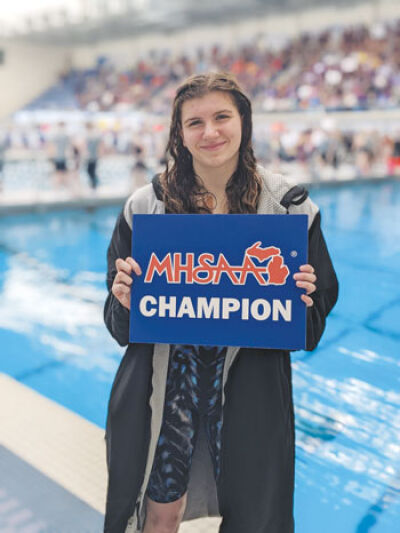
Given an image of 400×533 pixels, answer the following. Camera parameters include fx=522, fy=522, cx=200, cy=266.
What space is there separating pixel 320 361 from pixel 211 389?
7.79 feet

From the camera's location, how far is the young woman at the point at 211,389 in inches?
51.6

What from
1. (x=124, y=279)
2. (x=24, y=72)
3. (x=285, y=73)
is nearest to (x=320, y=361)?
(x=124, y=279)

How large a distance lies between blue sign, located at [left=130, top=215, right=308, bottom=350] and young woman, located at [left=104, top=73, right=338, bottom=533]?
0.22ft

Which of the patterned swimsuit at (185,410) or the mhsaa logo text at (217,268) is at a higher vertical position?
the mhsaa logo text at (217,268)

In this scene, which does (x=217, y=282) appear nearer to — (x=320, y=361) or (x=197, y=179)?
(x=197, y=179)

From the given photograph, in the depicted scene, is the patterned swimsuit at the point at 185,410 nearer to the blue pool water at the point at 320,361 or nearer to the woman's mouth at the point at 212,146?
the woman's mouth at the point at 212,146

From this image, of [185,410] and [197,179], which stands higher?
[197,179]

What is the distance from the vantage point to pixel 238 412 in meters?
1.32

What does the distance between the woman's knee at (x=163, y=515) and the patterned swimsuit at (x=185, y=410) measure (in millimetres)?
34

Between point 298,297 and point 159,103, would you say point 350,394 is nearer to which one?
point 298,297

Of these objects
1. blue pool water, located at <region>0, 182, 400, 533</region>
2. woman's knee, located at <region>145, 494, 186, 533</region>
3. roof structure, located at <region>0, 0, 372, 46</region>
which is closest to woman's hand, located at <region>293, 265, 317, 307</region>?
woman's knee, located at <region>145, 494, 186, 533</region>

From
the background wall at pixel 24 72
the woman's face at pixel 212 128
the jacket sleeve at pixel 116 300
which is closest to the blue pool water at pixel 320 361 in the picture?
the jacket sleeve at pixel 116 300

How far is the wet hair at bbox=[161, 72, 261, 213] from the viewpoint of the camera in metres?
1.32

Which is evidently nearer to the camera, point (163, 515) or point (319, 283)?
point (319, 283)
